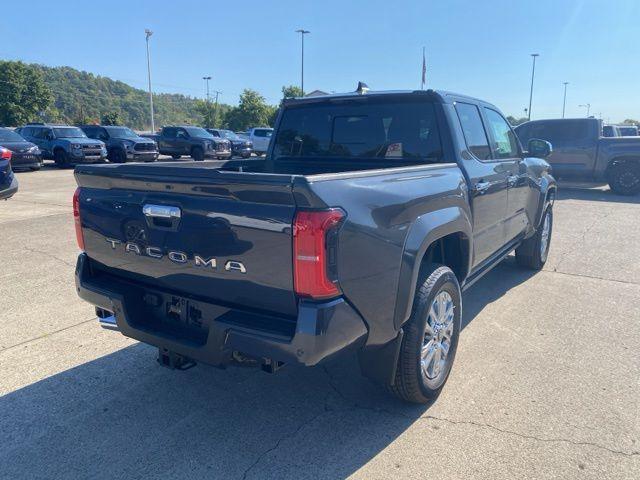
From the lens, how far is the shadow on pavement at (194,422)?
2637 millimetres

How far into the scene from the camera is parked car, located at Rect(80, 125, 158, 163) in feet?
72.6

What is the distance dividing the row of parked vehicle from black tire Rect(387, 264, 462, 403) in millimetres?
18454

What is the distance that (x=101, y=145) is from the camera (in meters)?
20.8

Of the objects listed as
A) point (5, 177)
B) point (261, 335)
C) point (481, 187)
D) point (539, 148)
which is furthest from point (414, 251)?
point (5, 177)

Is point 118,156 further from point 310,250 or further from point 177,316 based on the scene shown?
point 310,250

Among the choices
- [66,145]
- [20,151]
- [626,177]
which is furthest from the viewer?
[66,145]

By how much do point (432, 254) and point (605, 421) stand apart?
1.45m

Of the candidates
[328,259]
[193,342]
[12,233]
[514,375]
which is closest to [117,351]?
[193,342]

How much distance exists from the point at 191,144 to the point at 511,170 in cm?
2128

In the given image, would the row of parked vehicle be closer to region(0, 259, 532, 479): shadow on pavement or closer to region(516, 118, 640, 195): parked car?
region(516, 118, 640, 195): parked car

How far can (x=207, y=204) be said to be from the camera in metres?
2.47

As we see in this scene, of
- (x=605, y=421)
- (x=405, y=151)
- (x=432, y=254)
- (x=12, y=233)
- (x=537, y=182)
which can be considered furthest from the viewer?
(x=12, y=233)

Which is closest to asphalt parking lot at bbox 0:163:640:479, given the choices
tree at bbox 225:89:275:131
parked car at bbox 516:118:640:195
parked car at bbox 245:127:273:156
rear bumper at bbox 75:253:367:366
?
rear bumper at bbox 75:253:367:366

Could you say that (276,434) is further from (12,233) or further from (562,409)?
(12,233)
